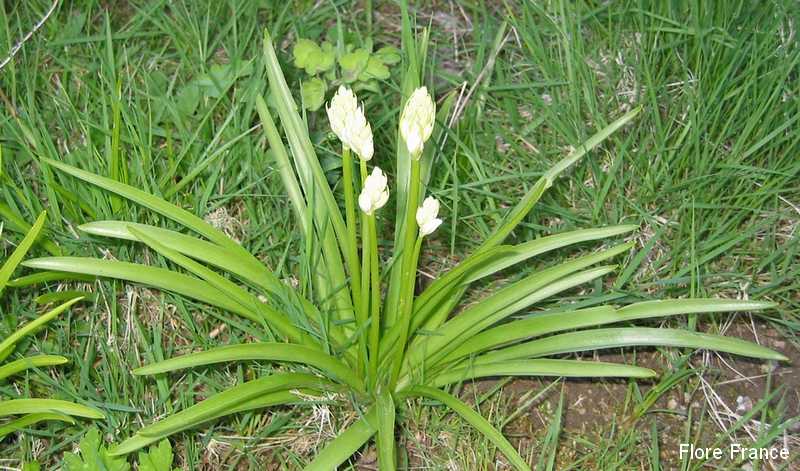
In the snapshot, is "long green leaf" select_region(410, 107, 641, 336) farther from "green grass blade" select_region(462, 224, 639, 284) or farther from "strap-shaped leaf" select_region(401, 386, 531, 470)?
"strap-shaped leaf" select_region(401, 386, 531, 470)

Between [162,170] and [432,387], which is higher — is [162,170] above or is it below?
above

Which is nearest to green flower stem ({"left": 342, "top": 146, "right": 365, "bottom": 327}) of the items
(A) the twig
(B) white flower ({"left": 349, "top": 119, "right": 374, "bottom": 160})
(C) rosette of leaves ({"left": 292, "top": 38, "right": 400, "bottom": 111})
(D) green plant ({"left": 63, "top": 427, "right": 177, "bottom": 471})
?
(B) white flower ({"left": 349, "top": 119, "right": 374, "bottom": 160})

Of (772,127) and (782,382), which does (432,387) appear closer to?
(782,382)

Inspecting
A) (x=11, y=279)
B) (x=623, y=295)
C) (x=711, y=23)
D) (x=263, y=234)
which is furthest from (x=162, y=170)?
(x=711, y=23)

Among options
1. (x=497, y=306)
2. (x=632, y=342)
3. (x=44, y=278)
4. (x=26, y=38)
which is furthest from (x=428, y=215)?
(x=26, y=38)

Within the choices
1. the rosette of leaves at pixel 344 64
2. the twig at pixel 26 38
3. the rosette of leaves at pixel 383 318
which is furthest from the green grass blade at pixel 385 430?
the twig at pixel 26 38

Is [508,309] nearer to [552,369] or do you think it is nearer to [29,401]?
[552,369]
